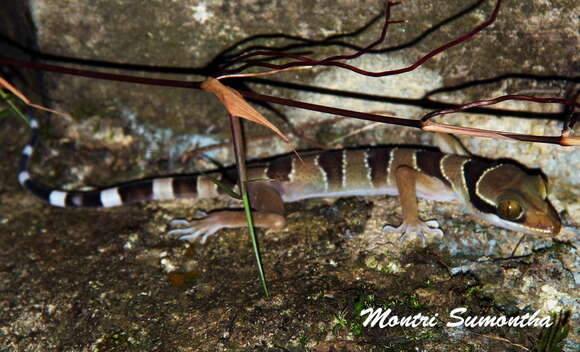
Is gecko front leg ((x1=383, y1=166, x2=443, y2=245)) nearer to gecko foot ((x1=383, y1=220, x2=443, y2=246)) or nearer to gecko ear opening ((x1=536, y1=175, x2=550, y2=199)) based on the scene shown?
gecko foot ((x1=383, y1=220, x2=443, y2=246))

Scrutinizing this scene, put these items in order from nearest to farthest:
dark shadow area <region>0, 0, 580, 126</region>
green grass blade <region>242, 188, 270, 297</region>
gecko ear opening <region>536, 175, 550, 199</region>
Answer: green grass blade <region>242, 188, 270, 297</region> → gecko ear opening <region>536, 175, 550, 199</region> → dark shadow area <region>0, 0, 580, 126</region>

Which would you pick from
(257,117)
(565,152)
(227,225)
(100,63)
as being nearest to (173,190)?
(227,225)

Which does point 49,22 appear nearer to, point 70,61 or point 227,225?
point 70,61

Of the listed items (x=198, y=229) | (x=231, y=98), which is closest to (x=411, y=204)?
(x=198, y=229)

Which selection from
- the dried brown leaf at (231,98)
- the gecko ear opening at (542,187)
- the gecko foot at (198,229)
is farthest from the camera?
the gecko foot at (198,229)

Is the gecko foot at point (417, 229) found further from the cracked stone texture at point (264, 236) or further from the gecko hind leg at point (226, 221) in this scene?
the gecko hind leg at point (226, 221)

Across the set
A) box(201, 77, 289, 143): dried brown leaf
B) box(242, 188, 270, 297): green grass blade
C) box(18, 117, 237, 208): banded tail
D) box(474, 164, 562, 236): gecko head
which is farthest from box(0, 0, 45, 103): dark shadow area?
box(474, 164, 562, 236): gecko head

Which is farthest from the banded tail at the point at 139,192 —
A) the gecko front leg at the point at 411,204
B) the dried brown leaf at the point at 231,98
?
the dried brown leaf at the point at 231,98
